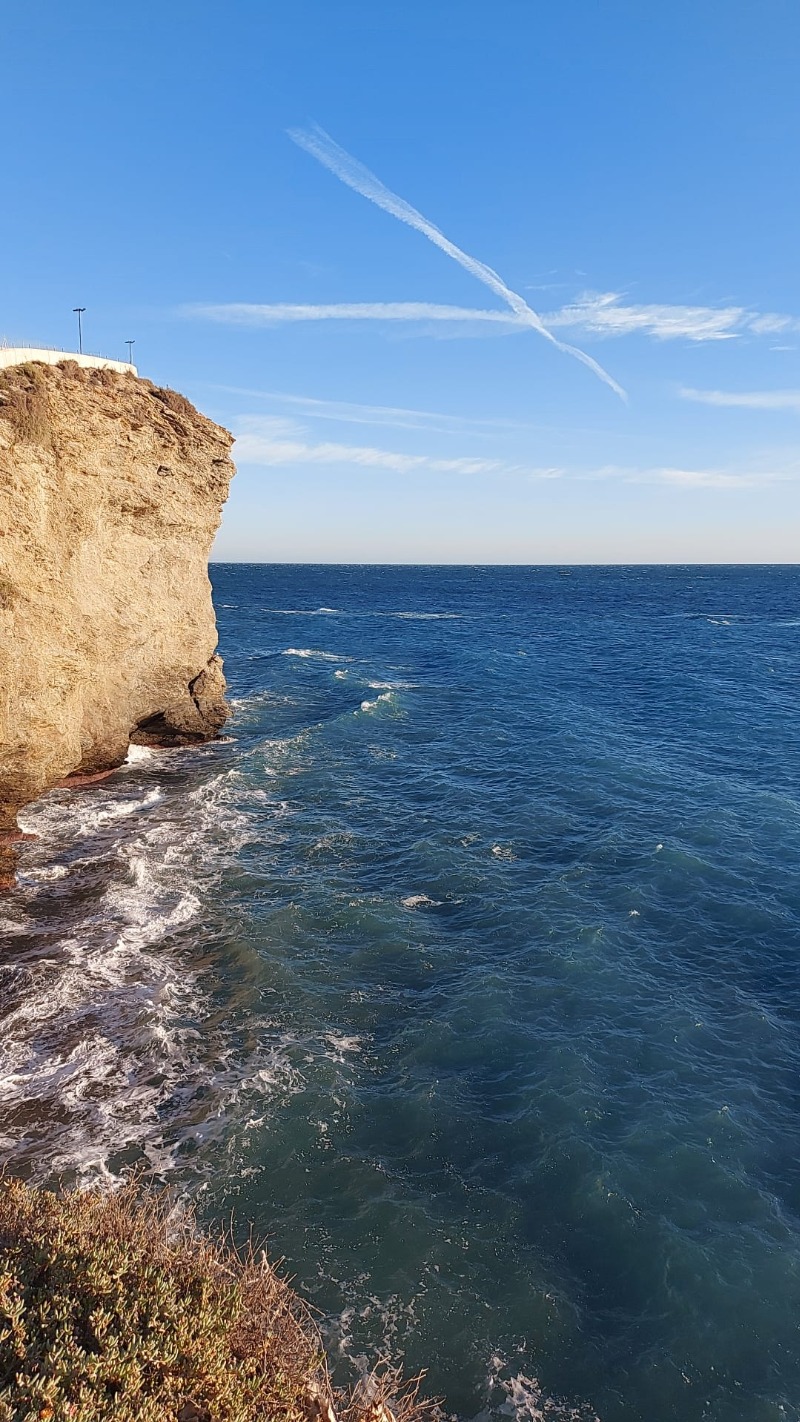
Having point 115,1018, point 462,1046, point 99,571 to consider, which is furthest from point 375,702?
point 462,1046

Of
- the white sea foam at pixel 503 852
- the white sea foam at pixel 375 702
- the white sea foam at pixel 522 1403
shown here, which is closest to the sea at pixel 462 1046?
the white sea foam at pixel 522 1403

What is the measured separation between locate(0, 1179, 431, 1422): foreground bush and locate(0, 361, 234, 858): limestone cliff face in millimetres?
15515

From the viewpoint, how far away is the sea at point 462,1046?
1003 centimetres


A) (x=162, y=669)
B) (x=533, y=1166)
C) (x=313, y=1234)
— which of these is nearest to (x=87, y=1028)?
Result: (x=313, y=1234)

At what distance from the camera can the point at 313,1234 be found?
11.1 meters

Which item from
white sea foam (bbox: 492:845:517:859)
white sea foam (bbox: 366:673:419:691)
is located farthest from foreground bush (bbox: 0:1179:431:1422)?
white sea foam (bbox: 366:673:419:691)

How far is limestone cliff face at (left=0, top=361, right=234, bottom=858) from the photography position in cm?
2069

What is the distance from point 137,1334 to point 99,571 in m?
26.1

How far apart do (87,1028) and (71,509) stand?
17.0 meters

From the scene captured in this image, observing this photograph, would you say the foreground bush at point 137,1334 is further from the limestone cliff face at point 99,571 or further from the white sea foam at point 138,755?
the white sea foam at point 138,755

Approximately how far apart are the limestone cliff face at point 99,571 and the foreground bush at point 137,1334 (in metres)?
15.5

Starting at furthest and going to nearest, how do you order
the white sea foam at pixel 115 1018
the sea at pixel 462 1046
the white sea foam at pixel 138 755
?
the white sea foam at pixel 138 755, the white sea foam at pixel 115 1018, the sea at pixel 462 1046

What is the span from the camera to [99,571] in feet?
92.8

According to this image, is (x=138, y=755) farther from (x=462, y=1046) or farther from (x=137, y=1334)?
(x=137, y=1334)
